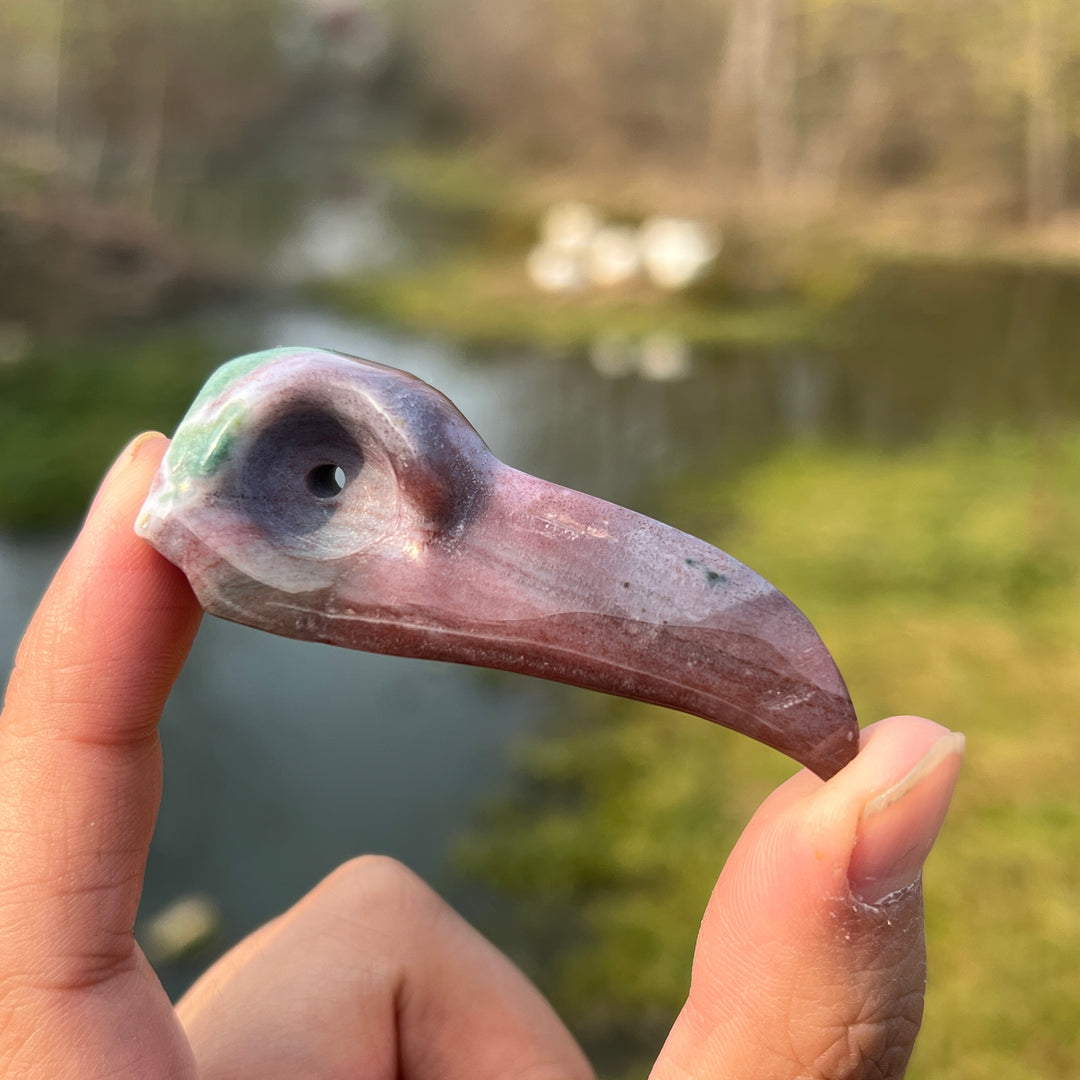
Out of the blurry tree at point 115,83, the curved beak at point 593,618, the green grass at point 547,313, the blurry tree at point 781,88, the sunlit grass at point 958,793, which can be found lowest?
the sunlit grass at point 958,793

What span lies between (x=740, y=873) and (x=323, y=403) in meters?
0.53

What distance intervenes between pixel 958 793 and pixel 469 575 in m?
2.06

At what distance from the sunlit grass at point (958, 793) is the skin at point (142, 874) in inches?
50.6

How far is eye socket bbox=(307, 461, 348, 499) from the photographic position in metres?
0.81

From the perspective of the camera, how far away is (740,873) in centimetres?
79

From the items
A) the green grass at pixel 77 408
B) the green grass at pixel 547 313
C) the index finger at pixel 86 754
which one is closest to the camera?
the index finger at pixel 86 754

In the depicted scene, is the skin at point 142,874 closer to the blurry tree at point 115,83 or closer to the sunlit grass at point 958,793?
the sunlit grass at point 958,793

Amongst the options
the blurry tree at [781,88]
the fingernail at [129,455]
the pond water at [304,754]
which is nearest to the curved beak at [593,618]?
the fingernail at [129,455]

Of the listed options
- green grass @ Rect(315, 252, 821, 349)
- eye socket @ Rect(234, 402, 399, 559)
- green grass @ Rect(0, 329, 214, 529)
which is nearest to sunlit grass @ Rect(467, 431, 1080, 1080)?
eye socket @ Rect(234, 402, 399, 559)

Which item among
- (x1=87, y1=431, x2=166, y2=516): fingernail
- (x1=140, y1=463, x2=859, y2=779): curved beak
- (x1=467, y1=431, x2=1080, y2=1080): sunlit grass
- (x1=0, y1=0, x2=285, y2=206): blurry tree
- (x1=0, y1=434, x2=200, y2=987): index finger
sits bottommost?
(x1=467, y1=431, x2=1080, y2=1080): sunlit grass

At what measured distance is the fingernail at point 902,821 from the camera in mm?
726

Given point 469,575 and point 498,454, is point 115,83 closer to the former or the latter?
point 498,454

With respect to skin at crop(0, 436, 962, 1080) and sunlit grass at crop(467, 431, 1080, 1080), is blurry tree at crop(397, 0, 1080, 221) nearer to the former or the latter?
sunlit grass at crop(467, 431, 1080, 1080)

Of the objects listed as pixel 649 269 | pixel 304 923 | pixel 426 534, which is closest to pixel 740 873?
pixel 426 534
